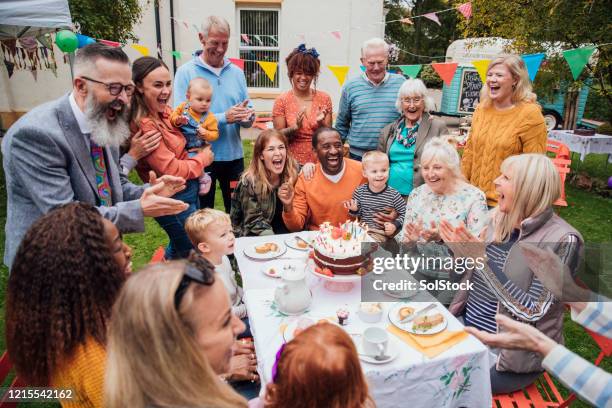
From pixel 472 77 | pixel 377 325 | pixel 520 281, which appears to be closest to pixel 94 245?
pixel 377 325

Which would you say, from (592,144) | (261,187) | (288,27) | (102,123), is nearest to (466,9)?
(592,144)

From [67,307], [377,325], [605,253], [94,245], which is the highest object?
[94,245]

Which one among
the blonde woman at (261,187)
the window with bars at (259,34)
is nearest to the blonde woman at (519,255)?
the blonde woman at (261,187)

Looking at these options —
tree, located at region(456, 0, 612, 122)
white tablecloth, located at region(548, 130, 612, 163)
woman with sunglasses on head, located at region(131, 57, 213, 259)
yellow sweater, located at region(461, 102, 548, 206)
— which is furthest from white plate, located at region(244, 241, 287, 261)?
white tablecloth, located at region(548, 130, 612, 163)

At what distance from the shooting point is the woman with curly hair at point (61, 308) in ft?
4.98

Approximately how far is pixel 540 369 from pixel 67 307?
93.9 inches

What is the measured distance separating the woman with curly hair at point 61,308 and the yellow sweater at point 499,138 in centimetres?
339

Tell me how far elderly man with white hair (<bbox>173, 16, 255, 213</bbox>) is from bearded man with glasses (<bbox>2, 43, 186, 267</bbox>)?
1731 millimetres

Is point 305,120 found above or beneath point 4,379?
above

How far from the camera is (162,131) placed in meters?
3.47

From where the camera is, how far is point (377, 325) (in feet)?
7.20

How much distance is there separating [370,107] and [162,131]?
2.16 m

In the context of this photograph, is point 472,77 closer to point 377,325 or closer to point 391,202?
point 391,202

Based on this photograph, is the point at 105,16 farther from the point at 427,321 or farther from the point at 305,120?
the point at 427,321
